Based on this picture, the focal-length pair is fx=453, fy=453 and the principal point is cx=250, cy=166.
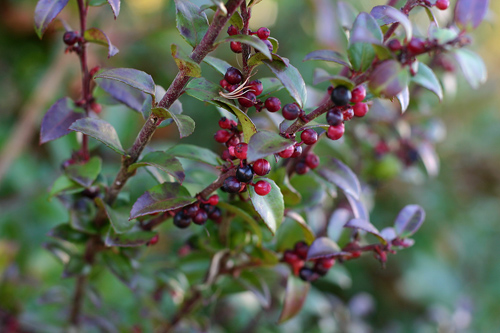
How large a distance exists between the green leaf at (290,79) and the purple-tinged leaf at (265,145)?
6 cm

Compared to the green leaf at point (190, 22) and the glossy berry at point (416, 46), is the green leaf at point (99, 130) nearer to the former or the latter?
the green leaf at point (190, 22)

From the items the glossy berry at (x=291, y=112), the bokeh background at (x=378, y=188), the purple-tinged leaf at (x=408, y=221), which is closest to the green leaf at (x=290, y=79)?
the glossy berry at (x=291, y=112)

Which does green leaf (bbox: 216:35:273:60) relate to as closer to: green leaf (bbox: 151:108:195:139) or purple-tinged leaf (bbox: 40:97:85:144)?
green leaf (bbox: 151:108:195:139)

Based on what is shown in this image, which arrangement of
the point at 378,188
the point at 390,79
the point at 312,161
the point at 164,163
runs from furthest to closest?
the point at 378,188, the point at 312,161, the point at 164,163, the point at 390,79

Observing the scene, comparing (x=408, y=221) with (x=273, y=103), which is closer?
(x=273, y=103)

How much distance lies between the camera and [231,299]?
3.68 feet

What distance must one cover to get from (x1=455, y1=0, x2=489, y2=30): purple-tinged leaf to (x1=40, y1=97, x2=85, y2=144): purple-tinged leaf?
1.65 ft

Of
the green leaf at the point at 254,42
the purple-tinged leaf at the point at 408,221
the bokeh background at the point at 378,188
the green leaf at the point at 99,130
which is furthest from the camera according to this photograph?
the bokeh background at the point at 378,188

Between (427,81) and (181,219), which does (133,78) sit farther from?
(427,81)

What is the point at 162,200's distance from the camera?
0.54 m

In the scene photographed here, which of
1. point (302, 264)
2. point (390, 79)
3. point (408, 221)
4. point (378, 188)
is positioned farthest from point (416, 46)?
point (378, 188)

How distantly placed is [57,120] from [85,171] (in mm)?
81

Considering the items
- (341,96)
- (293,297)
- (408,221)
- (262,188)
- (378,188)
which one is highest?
(341,96)

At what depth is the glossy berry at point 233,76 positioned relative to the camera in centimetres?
48
